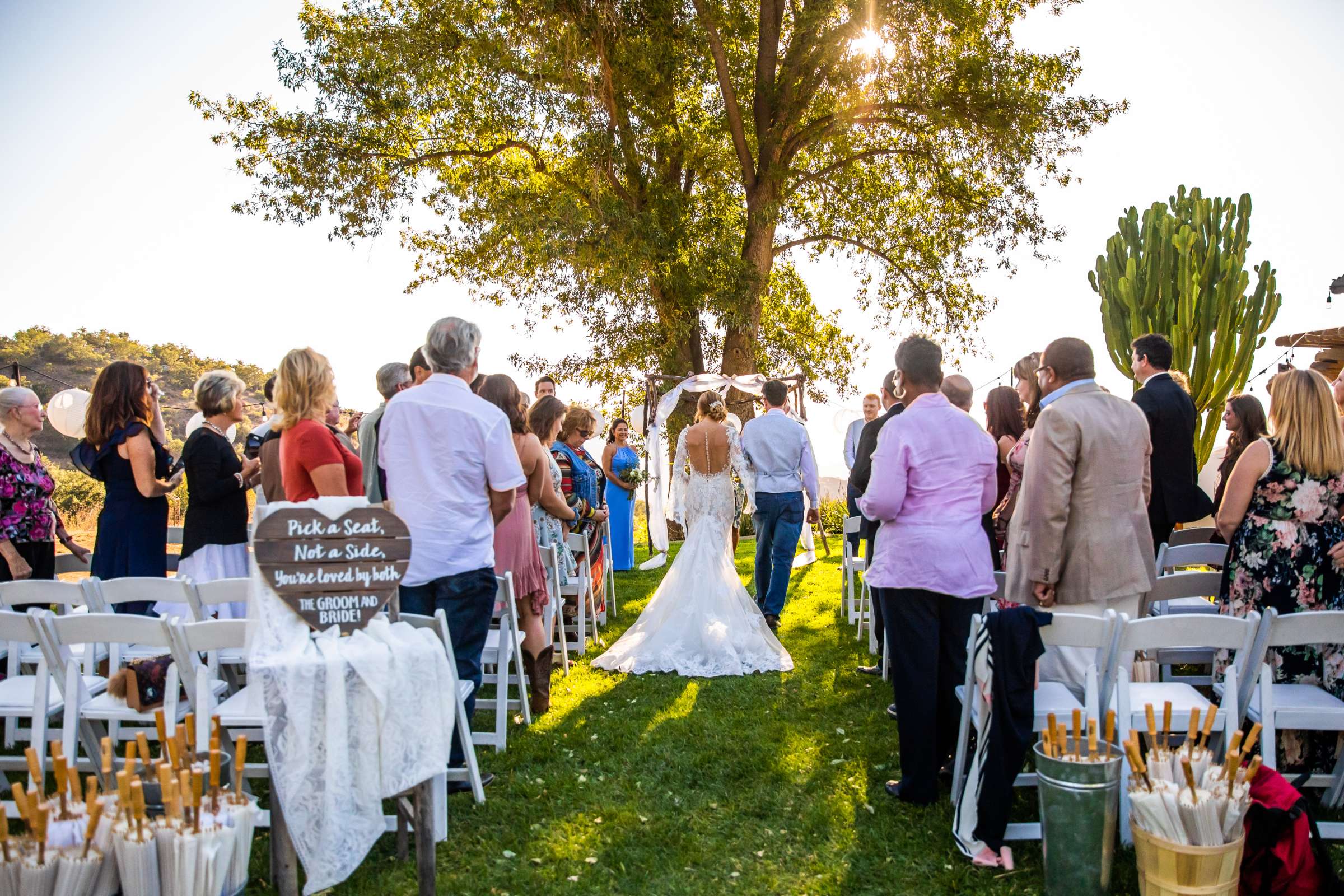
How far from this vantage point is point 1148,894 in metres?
2.56

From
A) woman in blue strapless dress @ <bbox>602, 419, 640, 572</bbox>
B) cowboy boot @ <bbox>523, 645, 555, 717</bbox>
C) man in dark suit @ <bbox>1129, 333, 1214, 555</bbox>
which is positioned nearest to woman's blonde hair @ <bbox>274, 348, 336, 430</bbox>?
cowboy boot @ <bbox>523, 645, 555, 717</bbox>

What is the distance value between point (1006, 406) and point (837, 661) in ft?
6.91

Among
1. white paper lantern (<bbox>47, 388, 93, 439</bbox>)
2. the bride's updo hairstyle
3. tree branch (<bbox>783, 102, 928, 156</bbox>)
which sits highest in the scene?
tree branch (<bbox>783, 102, 928, 156</bbox>)

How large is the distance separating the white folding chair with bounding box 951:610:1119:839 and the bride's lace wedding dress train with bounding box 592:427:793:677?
2.55m

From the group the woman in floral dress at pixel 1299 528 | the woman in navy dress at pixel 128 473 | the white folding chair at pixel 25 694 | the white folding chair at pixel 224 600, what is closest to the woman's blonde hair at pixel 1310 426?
the woman in floral dress at pixel 1299 528

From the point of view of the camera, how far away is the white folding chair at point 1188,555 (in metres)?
4.84

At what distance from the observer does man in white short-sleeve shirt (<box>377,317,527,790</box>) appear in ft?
11.9

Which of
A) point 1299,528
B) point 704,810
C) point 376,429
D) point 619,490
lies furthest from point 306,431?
point 619,490

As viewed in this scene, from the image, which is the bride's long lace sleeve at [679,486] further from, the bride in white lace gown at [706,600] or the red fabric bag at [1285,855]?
the red fabric bag at [1285,855]

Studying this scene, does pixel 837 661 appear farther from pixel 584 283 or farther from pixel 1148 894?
pixel 584 283

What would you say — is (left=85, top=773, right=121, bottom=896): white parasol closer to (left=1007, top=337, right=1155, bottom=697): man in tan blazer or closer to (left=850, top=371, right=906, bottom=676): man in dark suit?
(left=1007, top=337, right=1155, bottom=697): man in tan blazer

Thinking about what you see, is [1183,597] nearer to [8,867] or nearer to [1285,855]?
[1285,855]

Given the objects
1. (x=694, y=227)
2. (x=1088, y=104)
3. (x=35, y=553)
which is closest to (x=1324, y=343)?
(x=1088, y=104)

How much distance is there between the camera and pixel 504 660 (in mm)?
4543
